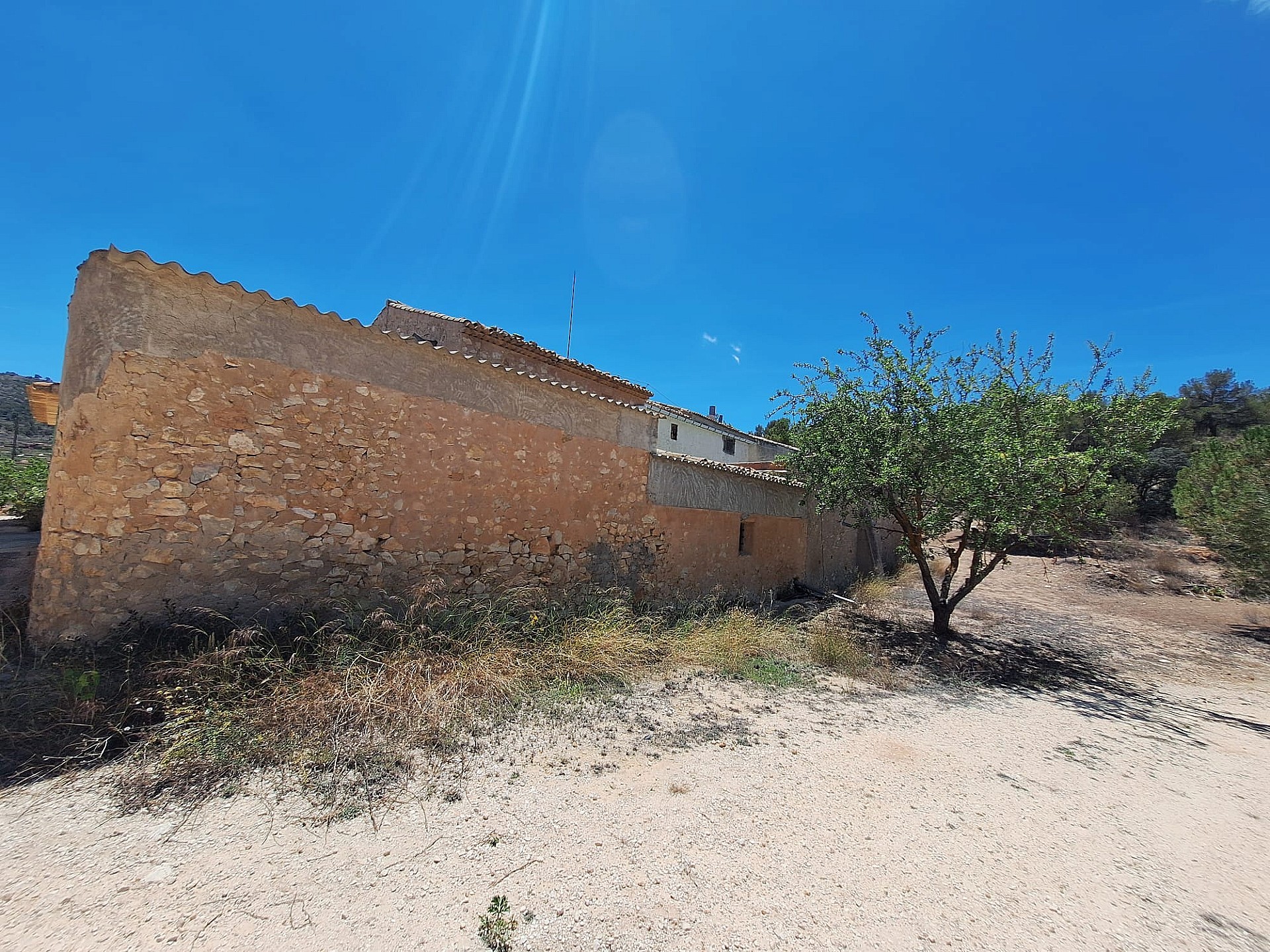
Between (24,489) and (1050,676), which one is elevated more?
(24,489)

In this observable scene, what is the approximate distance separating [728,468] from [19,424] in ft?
148

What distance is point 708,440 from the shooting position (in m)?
24.0

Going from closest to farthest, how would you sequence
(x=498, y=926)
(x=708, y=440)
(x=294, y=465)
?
(x=498, y=926), (x=294, y=465), (x=708, y=440)

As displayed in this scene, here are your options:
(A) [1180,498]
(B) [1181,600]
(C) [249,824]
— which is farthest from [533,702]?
(A) [1180,498]

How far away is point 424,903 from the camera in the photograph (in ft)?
7.91

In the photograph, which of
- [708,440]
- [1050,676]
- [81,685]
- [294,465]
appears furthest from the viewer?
[708,440]

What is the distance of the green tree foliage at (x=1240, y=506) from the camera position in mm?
10703

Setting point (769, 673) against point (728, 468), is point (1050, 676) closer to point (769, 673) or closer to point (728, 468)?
point (769, 673)

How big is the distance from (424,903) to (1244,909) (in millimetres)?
4337

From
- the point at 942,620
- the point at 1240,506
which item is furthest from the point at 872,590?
the point at 1240,506

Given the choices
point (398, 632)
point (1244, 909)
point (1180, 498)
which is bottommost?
point (1244, 909)

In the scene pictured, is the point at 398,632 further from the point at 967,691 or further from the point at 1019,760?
the point at 967,691

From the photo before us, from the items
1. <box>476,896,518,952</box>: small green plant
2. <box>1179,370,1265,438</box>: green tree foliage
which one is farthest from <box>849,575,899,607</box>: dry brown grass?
<box>1179,370,1265,438</box>: green tree foliage

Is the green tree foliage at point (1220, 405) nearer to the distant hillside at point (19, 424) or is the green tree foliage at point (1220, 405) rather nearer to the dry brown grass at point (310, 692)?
the dry brown grass at point (310, 692)
